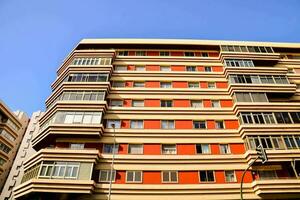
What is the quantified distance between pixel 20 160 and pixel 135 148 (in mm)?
35705

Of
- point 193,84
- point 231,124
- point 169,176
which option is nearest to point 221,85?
point 193,84

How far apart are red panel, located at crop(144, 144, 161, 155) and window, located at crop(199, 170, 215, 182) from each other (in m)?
4.97

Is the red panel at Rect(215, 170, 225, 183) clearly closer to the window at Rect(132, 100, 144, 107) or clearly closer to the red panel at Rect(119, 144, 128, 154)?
the red panel at Rect(119, 144, 128, 154)

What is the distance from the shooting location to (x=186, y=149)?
2523 cm

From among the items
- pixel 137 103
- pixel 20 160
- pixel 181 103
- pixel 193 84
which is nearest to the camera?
pixel 181 103

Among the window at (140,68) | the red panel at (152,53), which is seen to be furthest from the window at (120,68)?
the red panel at (152,53)

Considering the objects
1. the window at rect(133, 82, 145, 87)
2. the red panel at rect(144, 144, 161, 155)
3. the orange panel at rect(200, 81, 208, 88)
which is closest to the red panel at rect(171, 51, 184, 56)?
the orange panel at rect(200, 81, 208, 88)

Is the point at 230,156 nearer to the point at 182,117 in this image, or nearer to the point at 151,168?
the point at 182,117

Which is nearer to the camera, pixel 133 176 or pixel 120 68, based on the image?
pixel 133 176

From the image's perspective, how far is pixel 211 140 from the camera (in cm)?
2584

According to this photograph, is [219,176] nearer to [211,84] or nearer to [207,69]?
[211,84]

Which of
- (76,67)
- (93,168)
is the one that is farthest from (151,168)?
(76,67)

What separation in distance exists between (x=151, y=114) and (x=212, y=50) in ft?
50.6

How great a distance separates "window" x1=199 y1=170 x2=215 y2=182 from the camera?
920 inches
